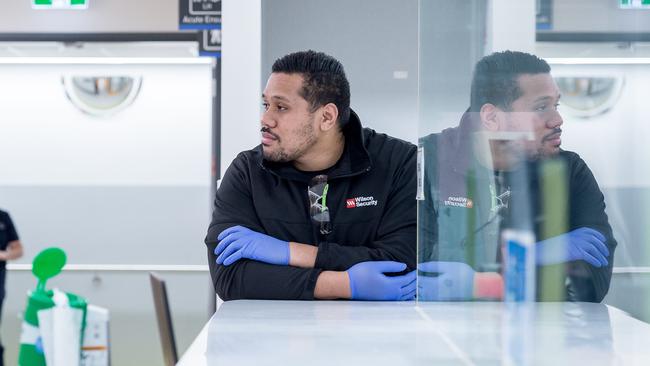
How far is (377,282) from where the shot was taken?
6.27 ft

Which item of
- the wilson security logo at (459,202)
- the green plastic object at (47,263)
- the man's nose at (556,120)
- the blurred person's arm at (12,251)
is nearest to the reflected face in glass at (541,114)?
the man's nose at (556,120)

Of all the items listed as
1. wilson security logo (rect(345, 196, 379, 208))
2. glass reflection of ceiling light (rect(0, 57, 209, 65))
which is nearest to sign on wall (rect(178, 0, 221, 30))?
wilson security logo (rect(345, 196, 379, 208))

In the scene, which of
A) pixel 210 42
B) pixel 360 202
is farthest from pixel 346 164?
pixel 210 42

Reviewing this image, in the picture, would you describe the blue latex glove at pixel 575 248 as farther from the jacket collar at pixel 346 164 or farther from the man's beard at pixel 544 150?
the jacket collar at pixel 346 164

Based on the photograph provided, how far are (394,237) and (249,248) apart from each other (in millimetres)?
416

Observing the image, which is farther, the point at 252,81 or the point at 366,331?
the point at 252,81

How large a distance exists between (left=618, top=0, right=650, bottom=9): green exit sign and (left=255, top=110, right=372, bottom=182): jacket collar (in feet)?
4.74

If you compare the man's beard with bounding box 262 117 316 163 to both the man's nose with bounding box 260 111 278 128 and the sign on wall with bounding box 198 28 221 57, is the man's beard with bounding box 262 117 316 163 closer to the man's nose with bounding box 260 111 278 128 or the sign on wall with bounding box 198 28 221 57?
the man's nose with bounding box 260 111 278 128

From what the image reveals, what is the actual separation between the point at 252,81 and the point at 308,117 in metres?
0.79

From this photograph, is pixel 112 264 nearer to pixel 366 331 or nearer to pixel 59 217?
pixel 59 217

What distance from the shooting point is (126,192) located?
6254mm

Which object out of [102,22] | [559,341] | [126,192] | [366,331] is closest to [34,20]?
[102,22]

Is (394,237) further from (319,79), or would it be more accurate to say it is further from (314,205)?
(319,79)

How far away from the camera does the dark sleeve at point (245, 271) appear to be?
187 cm
